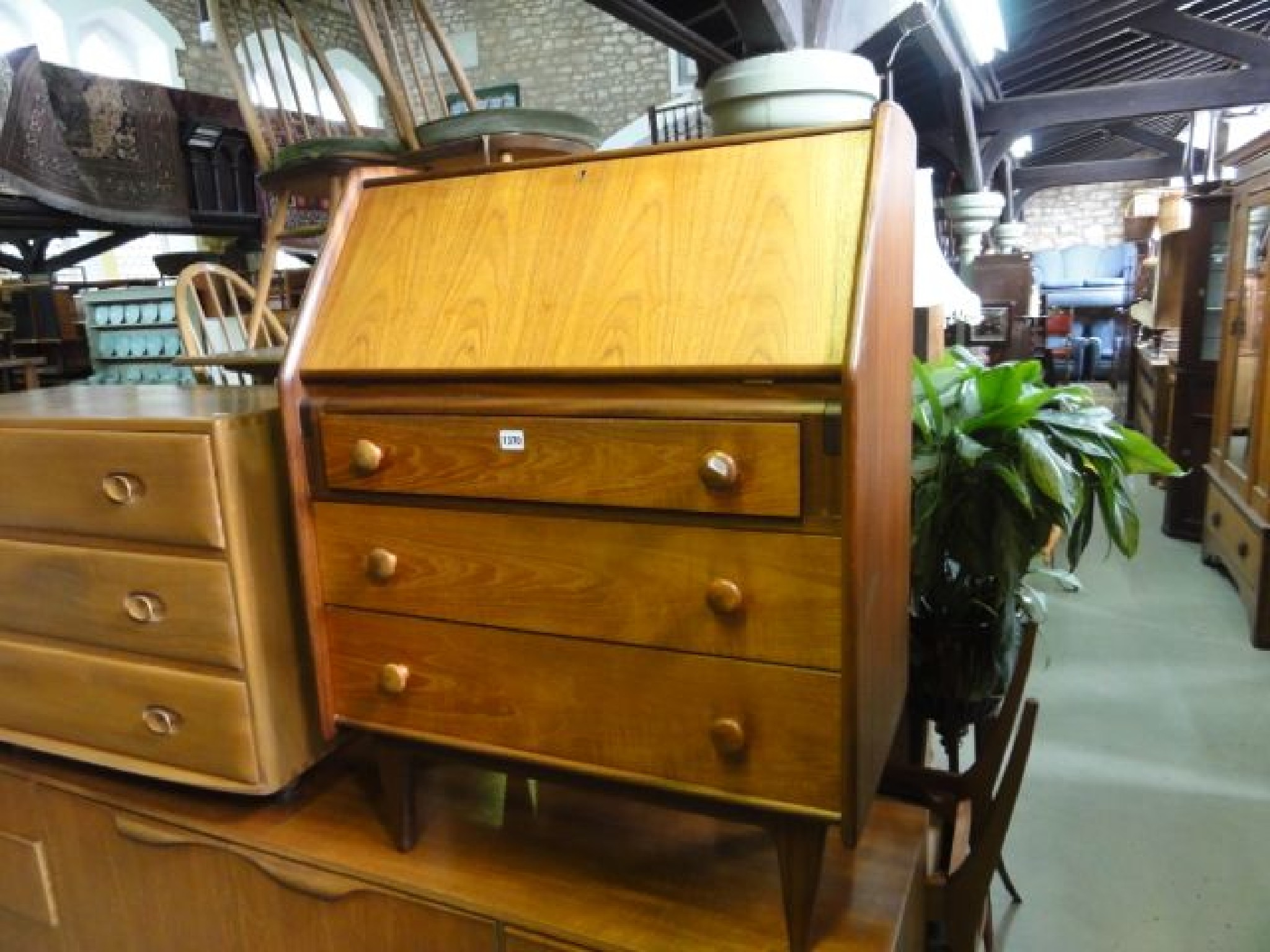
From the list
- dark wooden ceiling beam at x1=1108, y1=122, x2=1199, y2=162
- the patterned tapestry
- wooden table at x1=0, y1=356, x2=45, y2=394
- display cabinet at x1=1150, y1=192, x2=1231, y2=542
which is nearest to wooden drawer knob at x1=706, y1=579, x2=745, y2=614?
display cabinet at x1=1150, y1=192, x2=1231, y2=542

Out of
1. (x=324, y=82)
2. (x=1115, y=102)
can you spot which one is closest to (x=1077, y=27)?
(x=1115, y=102)

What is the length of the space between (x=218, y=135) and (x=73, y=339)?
2.60m

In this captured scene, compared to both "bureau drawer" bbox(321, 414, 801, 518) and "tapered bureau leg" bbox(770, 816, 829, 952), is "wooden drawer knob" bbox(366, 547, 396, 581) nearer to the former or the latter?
"bureau drawer" bbox(321, 414, 801, 518)

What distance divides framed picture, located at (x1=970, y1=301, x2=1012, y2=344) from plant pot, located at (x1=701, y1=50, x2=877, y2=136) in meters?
5.60

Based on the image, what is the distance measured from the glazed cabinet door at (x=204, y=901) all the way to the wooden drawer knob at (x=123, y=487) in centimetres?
53

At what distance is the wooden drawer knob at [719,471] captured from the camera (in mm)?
885

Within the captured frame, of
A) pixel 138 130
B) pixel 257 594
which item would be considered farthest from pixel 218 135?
pixel 257 594

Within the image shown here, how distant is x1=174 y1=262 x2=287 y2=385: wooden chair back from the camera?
2.17 meters

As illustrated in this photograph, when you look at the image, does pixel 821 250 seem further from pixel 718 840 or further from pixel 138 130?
pixel 138 130

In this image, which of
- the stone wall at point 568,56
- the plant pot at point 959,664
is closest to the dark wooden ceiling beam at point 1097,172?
the stone wall at point 568,56

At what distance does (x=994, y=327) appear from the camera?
669 centimetres

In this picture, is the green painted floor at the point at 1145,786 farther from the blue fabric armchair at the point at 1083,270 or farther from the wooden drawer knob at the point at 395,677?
the blue fabric armchair at the point at 1083,270

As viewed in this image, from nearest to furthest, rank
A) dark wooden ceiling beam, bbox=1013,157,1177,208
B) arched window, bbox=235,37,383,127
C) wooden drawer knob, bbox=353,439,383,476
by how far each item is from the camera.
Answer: wooden drawer knob, bbox=353,439,383,476 < arched window, bbox=235,37,383,127 < dark wooden ceiling beam, bbox=1013,157,1177,208

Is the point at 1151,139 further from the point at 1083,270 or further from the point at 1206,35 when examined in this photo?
the point at 1206,35
